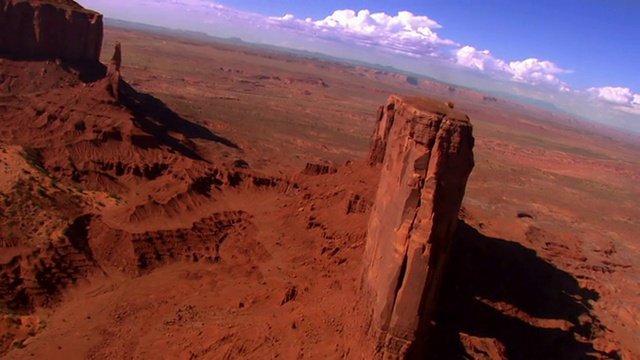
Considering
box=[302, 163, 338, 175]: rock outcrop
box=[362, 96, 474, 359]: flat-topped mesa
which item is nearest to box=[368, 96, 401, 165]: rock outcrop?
box=[302, 163, 338, 175]: rock outcrop

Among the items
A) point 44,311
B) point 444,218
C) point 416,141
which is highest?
point 416,141

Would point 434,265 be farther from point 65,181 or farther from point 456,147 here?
point 65,181

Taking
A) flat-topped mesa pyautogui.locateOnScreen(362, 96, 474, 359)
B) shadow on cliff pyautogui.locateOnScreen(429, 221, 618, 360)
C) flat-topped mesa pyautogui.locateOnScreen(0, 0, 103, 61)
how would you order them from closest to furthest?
flat-topped mesa pyautogui.locateOnScreen(362, 96, 474, 359) < shadow on cliff pyautogui.locateOnScreen(429, 221, 618, 360) < flat-topped mesa pyautogui.locateOnScreen(0, 0, 103, 61)

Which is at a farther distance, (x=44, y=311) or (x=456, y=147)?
(x=44, y=311)

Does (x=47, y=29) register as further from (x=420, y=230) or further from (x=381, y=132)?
(x=420, y=230)

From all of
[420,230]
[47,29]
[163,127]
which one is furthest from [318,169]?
[47,29]

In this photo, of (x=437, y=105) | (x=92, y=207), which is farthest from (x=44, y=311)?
(x=437, y=105)

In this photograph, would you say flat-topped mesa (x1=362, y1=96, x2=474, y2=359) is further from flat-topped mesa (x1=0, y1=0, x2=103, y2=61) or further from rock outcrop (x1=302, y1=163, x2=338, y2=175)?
flat-topped mesa (x1=0, y1=0, x2=103, y2=61)
